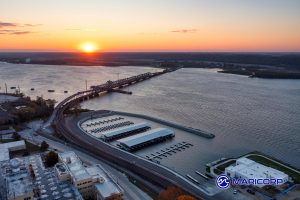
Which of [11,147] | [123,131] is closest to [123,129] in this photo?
[123,131]

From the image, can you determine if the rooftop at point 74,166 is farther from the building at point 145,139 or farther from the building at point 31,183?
the building at point 145,139

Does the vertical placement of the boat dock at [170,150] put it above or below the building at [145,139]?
below

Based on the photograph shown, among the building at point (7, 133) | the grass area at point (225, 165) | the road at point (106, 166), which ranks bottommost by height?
the road at point (106, 166)

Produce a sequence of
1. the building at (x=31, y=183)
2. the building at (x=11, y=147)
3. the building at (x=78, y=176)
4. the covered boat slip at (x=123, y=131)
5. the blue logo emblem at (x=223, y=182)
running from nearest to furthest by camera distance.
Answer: the building at (x=31, y=183) < the building at (x=78, y=176) < the blue logo emblem at (x=223, y=182) < the building at (x=11, y=147) < the covered boat slip at (x=123, y=131)

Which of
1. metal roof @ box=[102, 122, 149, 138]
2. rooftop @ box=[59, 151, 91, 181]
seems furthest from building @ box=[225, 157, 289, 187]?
metal roof @ box=[102, 122, 149, 138]

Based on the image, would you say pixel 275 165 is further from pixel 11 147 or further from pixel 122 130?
pixel 11 147

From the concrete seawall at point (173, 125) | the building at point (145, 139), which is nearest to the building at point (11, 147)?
the building at point (145, 139)

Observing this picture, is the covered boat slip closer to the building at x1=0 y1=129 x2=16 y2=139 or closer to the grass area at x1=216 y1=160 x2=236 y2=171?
the building at x1=0 y1=129 x2=16 y2=139
